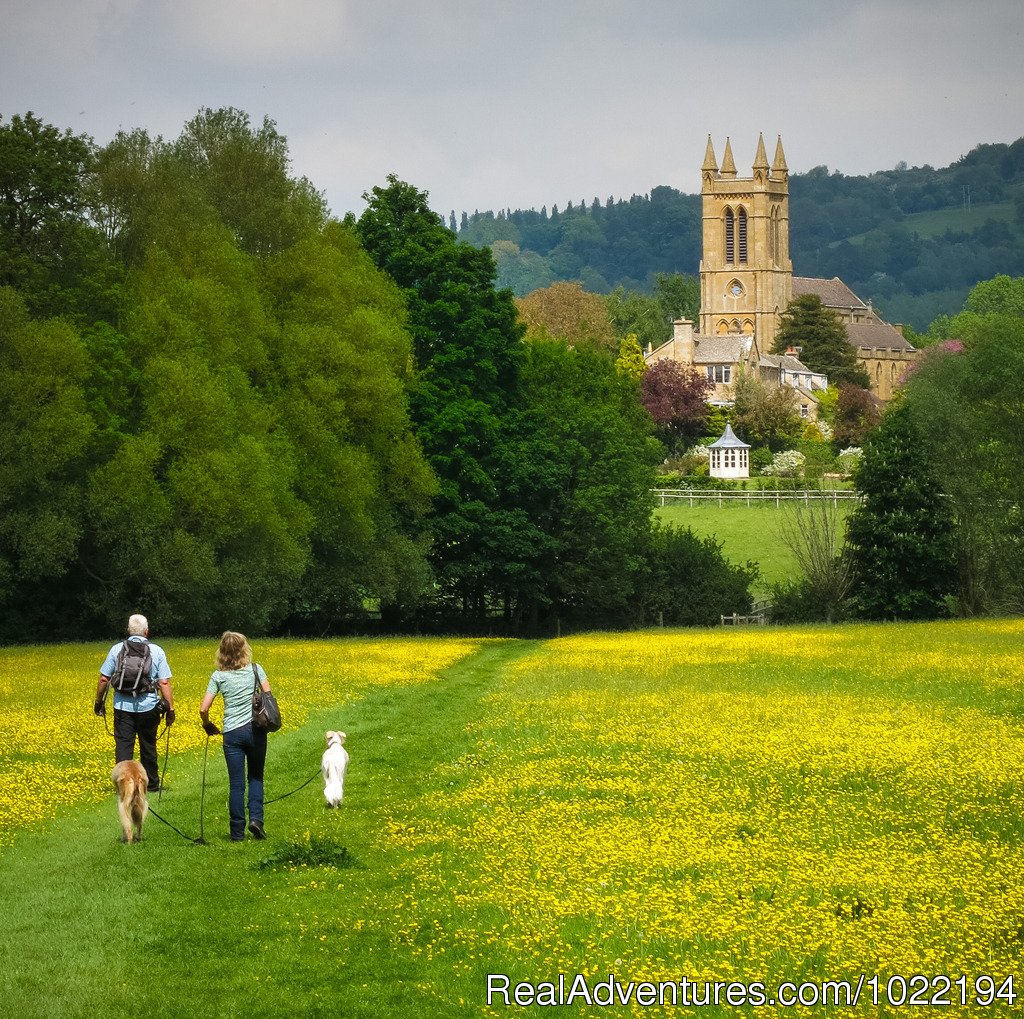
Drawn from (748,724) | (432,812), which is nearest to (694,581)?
(748,724)

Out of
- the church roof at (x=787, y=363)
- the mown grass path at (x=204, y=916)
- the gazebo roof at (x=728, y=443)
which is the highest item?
the church roof at (x=787, y=363)

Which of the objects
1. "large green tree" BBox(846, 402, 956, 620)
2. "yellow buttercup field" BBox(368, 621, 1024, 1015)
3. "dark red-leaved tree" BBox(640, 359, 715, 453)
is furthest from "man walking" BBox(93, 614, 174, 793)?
"dark red-leaved tree" BBox(640, 359, 715, 453)

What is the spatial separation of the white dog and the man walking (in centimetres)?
211

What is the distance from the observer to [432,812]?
19219 millimetres

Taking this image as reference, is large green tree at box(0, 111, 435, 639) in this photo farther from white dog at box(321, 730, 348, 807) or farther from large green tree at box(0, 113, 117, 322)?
white dog at box(321, 730, 348, 807)

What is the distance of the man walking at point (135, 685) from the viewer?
63.1ft

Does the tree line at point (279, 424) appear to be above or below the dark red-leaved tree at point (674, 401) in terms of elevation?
below

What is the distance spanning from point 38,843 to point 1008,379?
193 ft

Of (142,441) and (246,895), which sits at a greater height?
(142,441)

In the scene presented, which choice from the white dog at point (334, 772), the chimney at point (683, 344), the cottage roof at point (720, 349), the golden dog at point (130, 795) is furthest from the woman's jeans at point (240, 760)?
the cottage roof at point (720, 349)

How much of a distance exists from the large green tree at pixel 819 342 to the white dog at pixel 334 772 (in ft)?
530

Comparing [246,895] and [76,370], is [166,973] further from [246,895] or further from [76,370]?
[76,370]

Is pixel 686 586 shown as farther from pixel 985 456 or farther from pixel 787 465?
pixel 787 465

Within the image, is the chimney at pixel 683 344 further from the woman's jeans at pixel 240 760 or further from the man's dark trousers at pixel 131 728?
the woman's jeans at pixel 240 760
